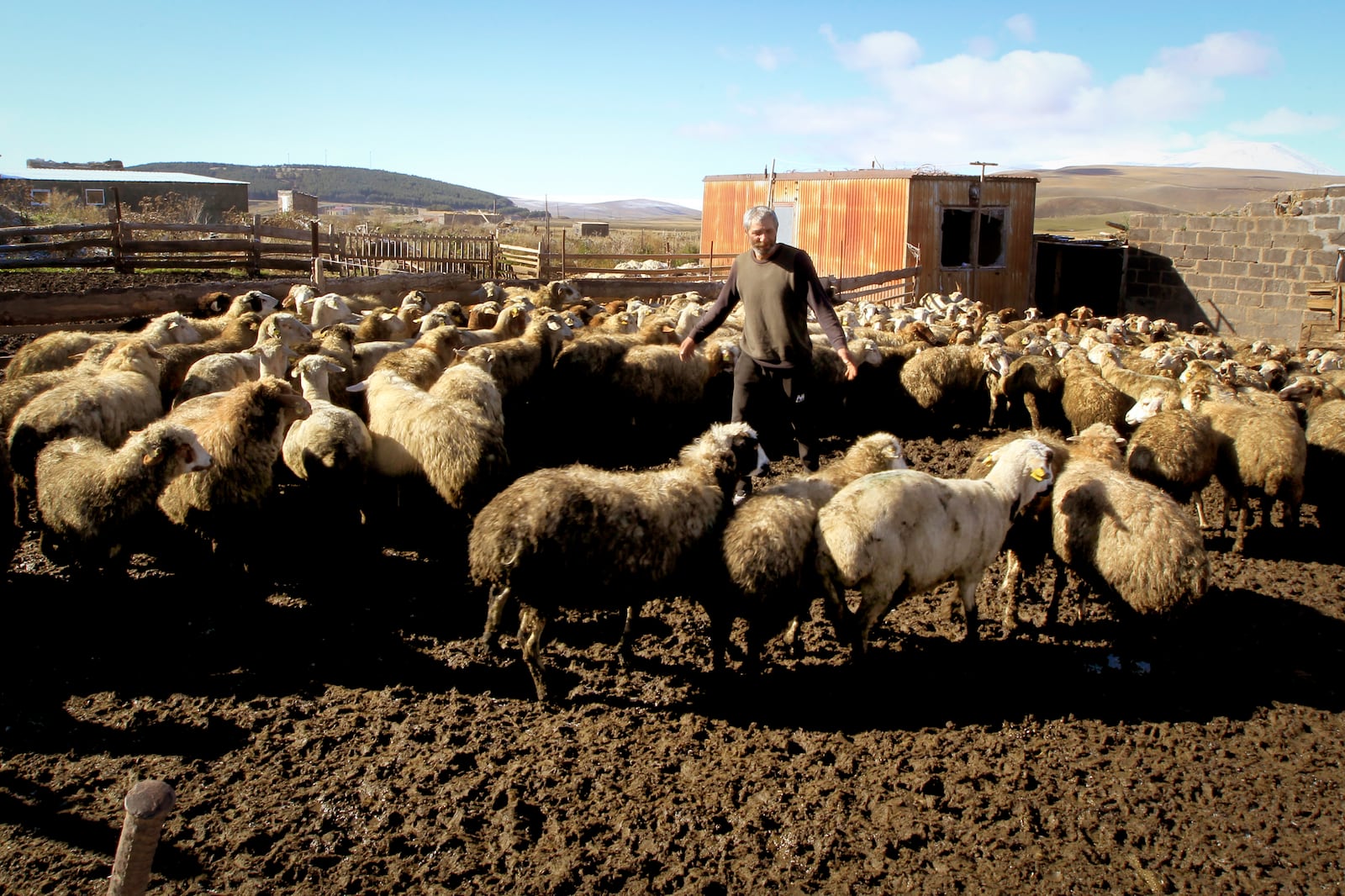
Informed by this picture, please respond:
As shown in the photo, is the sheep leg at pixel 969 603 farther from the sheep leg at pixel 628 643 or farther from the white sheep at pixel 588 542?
the sheep leg at pixel 628 643

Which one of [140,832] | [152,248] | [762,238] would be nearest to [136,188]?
[152,248]

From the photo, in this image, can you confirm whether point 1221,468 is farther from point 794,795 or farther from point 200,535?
point 200,535

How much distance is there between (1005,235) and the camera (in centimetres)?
2331

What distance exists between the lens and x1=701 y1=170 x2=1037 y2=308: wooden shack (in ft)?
71.6

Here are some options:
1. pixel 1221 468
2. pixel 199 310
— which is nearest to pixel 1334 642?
pixel 1221 468

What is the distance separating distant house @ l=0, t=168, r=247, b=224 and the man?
52.7m

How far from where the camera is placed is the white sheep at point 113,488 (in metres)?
5.23

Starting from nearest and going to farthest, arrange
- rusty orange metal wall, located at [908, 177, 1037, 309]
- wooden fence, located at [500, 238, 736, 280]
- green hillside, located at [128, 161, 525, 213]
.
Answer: wooden fence, located at [500, 238, 736, 280]
rusty orange metal wall, located at [908, 177, 1037, 309]
green hillside, located at [128, 161, 525, 213]

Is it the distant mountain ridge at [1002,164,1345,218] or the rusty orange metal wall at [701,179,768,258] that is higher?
the distant mountain ridge at [1002,164,1345,218]

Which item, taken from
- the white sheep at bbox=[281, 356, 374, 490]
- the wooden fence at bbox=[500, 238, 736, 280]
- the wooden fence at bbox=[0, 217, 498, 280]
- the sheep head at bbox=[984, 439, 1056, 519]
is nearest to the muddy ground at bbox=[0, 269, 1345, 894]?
the white sheep at bbox=[281, 356, 374, 490]

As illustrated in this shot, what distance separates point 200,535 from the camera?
6.03 meters

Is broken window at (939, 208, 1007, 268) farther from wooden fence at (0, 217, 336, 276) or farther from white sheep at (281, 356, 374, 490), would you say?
white sheep at (281, 356, 374, 490)

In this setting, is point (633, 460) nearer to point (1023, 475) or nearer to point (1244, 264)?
point (1023, 475)

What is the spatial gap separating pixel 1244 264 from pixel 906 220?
24.1 feet
